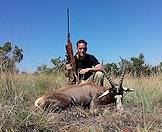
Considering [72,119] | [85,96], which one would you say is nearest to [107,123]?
[72,119]

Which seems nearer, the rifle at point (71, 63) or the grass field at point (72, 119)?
the grass field at point (72, 119)

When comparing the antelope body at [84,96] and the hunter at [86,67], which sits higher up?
the hunter at [86,67]

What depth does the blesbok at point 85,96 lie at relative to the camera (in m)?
7.35

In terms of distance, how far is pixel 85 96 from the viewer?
816cm

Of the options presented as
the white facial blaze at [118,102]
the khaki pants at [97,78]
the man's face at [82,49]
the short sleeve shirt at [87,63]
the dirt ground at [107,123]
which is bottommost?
the dirt ground at [107,123]

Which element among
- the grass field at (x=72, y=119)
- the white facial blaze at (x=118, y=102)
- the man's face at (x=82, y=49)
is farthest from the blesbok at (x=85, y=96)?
the man's face at (x=82, y=49)

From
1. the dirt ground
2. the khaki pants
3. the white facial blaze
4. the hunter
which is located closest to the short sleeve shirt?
the hunter

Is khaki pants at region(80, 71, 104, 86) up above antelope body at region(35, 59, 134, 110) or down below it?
above

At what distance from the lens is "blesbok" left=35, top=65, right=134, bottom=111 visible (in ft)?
24.1

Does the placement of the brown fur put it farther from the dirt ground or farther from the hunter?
the dirt ground

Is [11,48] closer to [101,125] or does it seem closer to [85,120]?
[85,120]

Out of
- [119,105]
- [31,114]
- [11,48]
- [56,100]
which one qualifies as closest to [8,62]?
[11,48]

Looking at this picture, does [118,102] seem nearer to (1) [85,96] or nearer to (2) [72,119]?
(1) [85,96]

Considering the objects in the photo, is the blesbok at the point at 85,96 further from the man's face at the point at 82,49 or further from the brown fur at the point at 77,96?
the man's face at the point at 82,49
